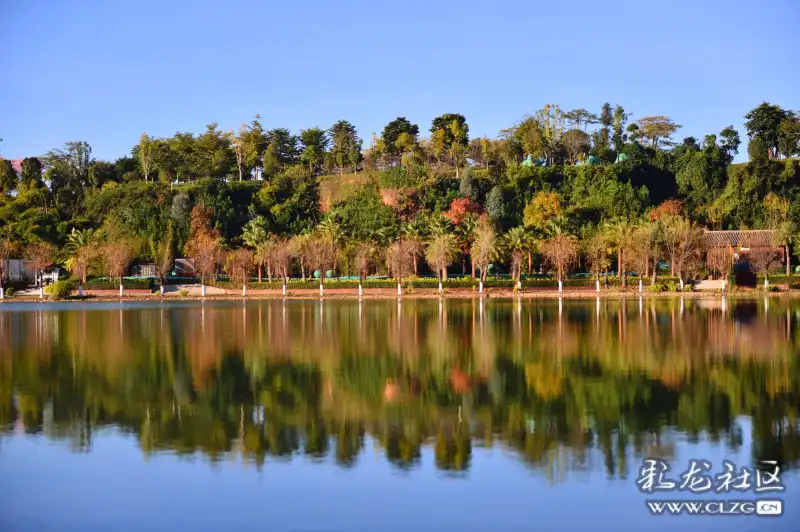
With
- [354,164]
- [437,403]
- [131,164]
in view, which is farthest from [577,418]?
[131,164]

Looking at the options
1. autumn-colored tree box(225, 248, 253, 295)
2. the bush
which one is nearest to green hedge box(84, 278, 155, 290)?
the bush

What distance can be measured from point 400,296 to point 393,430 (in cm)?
5444

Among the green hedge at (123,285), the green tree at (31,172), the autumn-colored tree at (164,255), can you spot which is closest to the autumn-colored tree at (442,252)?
the autumn-colored tree at (164,255)

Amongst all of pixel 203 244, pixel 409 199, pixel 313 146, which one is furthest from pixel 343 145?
pixel 203 244

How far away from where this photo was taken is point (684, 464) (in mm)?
14773

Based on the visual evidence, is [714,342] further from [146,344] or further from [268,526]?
[268,526]

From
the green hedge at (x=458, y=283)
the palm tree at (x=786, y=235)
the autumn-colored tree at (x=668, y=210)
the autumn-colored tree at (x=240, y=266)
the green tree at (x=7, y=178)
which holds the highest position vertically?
the green tree at (x=7, y=178)

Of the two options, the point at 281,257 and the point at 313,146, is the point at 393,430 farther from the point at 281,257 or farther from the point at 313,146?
the point at 313,146

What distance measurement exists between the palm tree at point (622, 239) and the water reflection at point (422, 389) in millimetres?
32523

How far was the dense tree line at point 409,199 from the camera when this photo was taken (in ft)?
261

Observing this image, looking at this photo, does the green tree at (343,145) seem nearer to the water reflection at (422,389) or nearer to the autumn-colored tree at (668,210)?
the autumn-colored tree at (668,210)

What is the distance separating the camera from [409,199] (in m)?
105

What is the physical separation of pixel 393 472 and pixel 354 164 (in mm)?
115357

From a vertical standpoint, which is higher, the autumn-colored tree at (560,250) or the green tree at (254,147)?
the green tree at (254,147)
